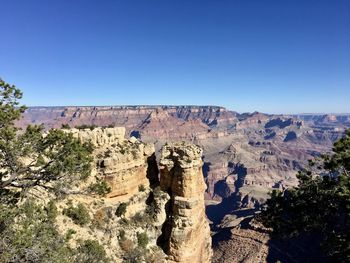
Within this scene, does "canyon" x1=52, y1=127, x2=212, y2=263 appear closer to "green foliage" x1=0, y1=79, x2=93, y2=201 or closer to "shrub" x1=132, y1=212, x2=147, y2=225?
"shrub" x1=132, y1=212, x2=147, y2=225

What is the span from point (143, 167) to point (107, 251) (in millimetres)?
11334

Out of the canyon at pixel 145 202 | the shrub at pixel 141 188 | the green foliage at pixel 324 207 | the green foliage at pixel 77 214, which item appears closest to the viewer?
the green foliage at pixel 324 207

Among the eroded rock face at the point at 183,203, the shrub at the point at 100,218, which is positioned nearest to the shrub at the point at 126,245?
the shrub at the point at 100,218

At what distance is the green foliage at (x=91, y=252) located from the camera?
79.9 ft

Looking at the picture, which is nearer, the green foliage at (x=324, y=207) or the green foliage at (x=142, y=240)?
the green foliage at (x=324, y=207)

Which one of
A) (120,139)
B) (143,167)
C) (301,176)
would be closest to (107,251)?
(143,167)

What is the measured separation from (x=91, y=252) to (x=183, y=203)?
1191 centimetres

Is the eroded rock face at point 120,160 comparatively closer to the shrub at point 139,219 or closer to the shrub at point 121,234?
the shrub at point 139,219

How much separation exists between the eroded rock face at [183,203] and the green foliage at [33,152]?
17046 mm

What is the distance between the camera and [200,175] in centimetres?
3725

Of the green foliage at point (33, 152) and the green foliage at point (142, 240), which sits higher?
the green foliage at point (33, 152)

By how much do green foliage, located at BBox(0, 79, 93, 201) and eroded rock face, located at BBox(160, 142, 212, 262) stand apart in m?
17.0

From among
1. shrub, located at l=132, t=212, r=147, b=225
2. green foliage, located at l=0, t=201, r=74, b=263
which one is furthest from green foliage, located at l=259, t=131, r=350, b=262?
green foliage, located at l=0, t=201, r=74, b=263

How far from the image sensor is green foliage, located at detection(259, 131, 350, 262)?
21328 mm
